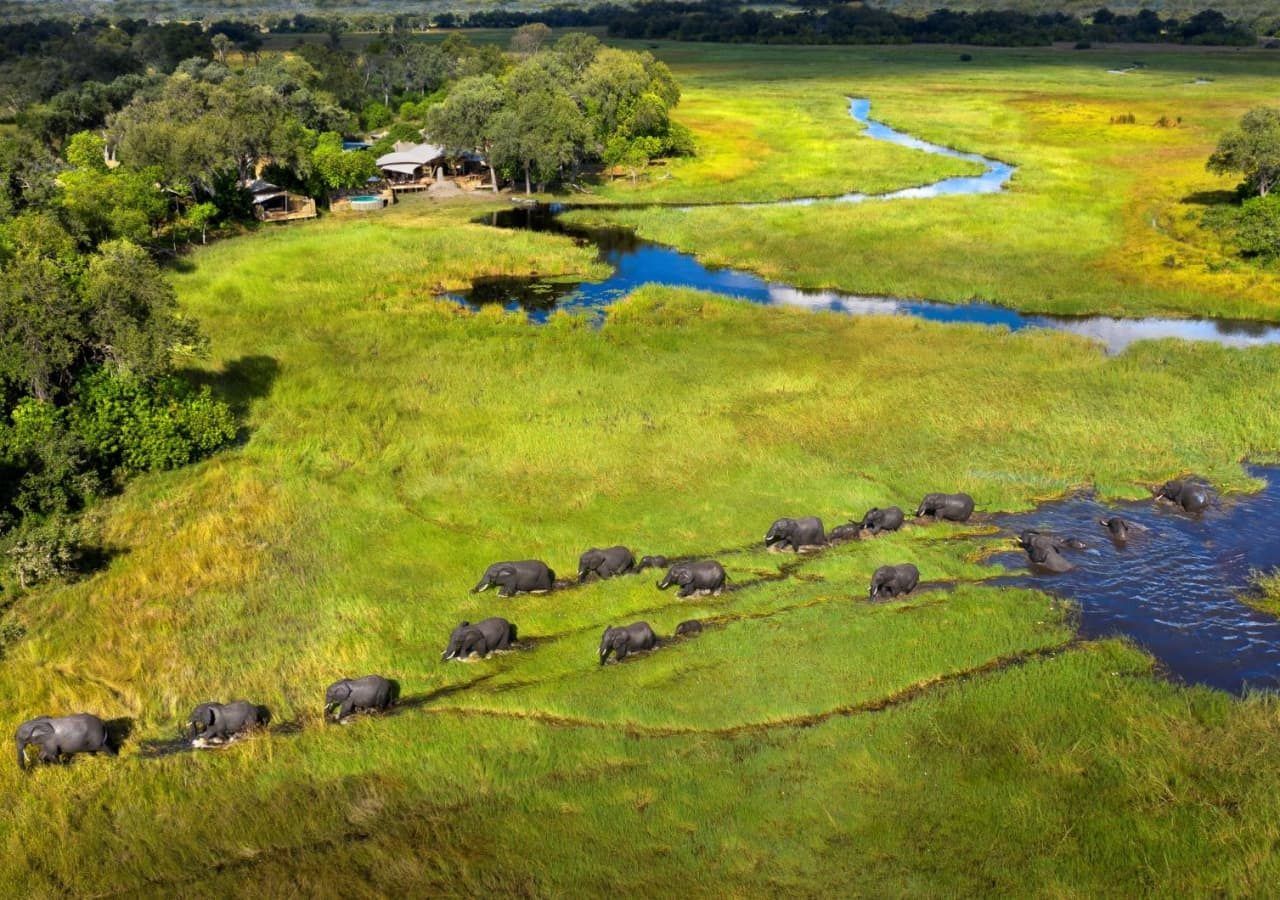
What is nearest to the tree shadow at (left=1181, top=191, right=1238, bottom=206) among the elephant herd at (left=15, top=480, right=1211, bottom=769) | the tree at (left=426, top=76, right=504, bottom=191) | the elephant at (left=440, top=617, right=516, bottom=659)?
the elephant herd at (left=15, top=480, right=1211, bottom=769)

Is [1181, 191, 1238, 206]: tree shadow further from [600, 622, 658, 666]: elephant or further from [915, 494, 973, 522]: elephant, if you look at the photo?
[600, 622, 658, 666]: elephant

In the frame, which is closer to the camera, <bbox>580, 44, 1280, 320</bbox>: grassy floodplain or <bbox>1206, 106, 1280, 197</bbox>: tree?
<bbox>580, 44, 1280, 320</bbox>: grassy floodplain

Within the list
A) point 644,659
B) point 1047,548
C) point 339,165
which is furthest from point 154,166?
point 1047,548

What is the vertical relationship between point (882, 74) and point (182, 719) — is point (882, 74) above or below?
above

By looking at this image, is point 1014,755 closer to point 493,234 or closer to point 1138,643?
point 1138,643

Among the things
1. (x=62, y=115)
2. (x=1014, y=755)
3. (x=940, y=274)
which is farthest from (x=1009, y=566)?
(x=62, y=115)

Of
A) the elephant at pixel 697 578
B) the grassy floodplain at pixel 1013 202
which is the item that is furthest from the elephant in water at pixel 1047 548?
the grassy floodplain at pixel 1013 202
